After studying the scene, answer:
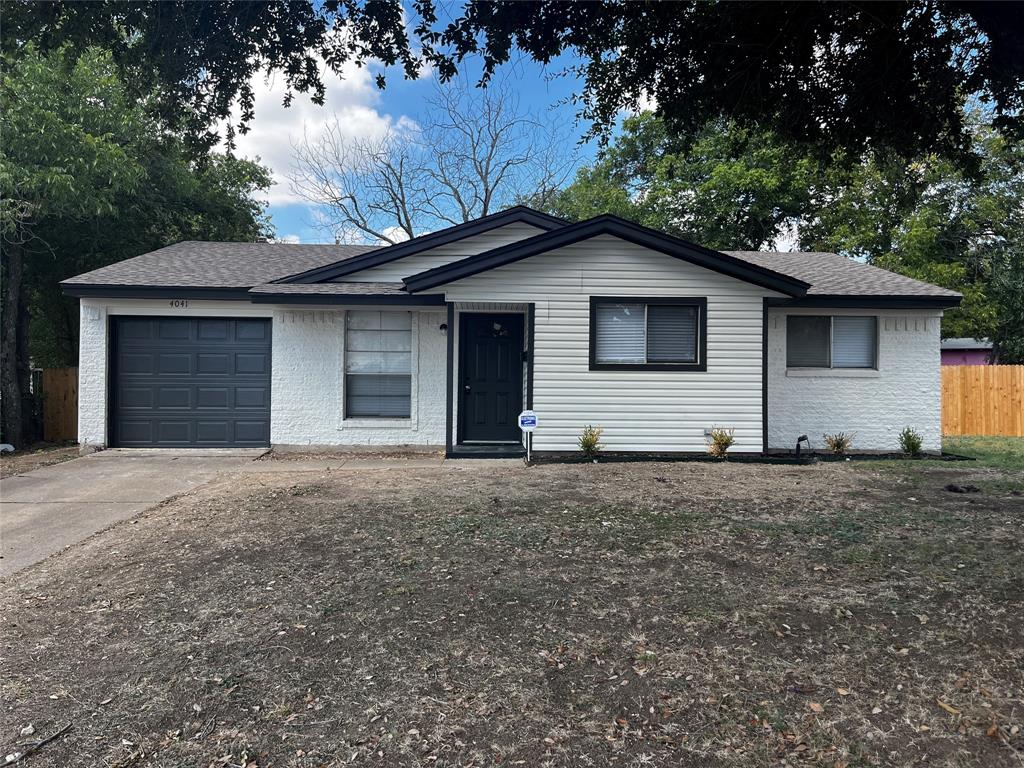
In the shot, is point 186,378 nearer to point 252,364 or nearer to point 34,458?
point 252,364

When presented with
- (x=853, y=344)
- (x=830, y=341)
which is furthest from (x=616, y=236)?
(x=853, y=344)

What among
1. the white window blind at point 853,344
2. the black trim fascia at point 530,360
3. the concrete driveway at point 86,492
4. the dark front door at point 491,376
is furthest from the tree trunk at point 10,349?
the white window blind at point 853,344

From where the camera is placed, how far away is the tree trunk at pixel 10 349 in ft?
40.8

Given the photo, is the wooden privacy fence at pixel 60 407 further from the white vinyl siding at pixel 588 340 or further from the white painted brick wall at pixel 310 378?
the white vinyl siding at pixel 588 340

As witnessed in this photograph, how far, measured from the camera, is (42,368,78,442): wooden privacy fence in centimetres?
1370

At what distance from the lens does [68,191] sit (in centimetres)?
1104

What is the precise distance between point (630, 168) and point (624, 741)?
94.8 ft

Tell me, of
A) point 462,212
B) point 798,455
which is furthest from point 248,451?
point 462,212

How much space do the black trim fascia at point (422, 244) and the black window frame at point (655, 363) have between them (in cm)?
220

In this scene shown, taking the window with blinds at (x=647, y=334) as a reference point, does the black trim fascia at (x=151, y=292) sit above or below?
above

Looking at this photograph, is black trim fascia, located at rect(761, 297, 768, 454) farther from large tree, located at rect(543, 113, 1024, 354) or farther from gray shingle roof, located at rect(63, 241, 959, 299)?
large tree, located at rect(543, 113, 1024, 354)

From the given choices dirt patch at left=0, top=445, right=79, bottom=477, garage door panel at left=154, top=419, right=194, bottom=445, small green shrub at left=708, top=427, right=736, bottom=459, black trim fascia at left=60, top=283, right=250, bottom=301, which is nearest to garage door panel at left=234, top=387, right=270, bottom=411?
garage door panel at left=154, top=419, right=194, bottom=445

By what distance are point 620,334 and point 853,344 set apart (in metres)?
4.47

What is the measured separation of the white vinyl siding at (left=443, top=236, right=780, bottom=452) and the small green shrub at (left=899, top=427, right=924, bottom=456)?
291 cm
